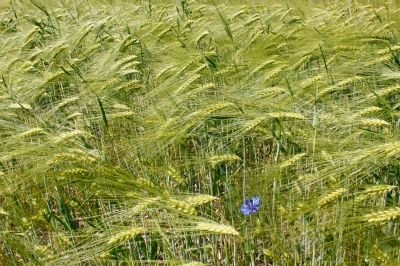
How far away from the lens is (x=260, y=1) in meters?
6.31

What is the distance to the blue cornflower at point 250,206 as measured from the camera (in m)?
1.42

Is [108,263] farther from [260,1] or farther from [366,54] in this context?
[260,1]

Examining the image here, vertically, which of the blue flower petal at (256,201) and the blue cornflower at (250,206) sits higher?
the blue flower petal at (256,201)

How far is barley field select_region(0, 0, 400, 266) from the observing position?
3.88 feet

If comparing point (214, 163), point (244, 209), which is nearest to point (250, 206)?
point (244, 209)

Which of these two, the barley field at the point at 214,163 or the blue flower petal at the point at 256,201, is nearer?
the barley field at the point at 214,163

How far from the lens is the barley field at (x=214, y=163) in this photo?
1.18 metres

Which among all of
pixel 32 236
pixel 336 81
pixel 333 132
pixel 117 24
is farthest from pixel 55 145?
pixel 117 24

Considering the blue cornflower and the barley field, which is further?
the blue cornflower

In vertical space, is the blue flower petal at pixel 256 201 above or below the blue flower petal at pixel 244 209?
above

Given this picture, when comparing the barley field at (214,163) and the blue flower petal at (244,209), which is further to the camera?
the blue flower petal at (244,209)

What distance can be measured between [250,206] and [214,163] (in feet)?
0.60

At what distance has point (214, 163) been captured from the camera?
5.05ft

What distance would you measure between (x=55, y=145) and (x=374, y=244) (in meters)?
0.92
